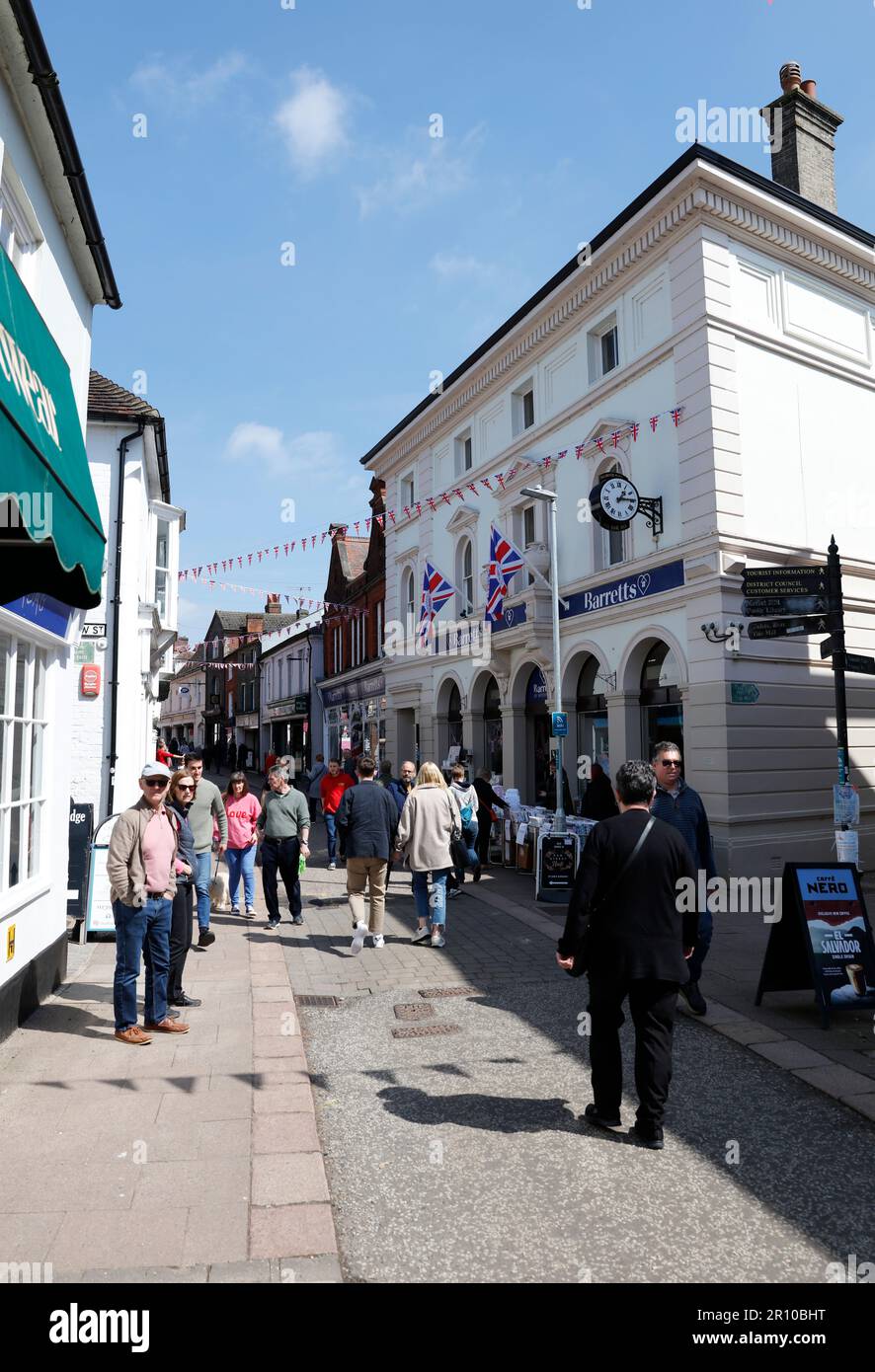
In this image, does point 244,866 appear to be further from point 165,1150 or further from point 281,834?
point 165,1150

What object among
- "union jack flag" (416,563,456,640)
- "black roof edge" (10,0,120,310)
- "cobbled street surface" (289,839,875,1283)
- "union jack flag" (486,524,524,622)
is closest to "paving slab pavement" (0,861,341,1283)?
"cobbled street surface" (289,839,875,1283)

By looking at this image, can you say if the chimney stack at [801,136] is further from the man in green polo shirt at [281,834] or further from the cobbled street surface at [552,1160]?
the cobbled street surface at [552,1160]

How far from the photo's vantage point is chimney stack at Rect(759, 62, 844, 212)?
16.0 m

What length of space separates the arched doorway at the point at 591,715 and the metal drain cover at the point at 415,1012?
10.0 meters

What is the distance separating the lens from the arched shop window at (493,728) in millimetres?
20328

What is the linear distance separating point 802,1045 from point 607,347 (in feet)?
46.2

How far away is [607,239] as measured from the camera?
15.2m

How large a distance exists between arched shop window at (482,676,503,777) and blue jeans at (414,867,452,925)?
11231 millimetres

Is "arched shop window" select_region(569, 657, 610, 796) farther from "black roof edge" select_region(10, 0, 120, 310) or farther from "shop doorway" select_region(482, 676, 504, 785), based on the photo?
"black roof edge" select_region(10, 0, 120, 310)

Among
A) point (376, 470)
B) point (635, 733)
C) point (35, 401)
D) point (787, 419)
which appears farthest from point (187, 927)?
point (376, 470)

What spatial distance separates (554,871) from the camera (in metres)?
11.4

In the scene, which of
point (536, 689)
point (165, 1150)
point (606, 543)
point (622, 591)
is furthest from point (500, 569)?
point (165, 1150)

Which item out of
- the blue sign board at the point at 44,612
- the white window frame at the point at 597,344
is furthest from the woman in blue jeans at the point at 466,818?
the white window frame at the point at 597,344
